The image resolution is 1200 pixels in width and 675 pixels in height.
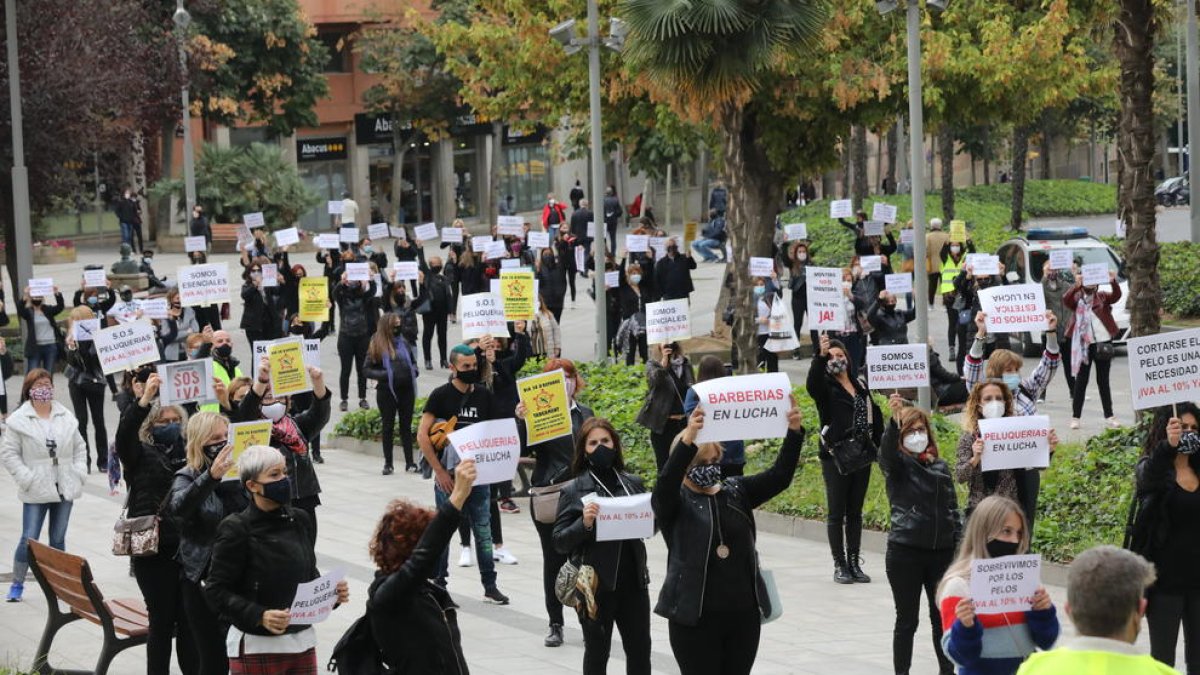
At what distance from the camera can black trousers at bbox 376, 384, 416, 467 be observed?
17547 mm

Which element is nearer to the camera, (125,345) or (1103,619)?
(1103,619)

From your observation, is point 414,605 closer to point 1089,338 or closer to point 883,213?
point 1089,338

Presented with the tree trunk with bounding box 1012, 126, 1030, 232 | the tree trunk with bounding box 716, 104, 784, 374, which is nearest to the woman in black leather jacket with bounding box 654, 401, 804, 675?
the tree trunk with bounding box 716, 104, 784, 374

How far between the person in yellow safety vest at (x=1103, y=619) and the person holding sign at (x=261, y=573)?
3.69 metres

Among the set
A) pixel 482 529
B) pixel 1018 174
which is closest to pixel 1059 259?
pixel 482 529

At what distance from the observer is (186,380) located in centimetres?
1238

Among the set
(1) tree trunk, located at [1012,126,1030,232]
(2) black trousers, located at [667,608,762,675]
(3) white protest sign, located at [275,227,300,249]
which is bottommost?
(2) black trousers, located at [667,608,762,675]

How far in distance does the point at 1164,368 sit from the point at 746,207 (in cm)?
1327

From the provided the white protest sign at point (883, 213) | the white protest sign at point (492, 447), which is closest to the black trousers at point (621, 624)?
the white protest sign at point (492, 447)

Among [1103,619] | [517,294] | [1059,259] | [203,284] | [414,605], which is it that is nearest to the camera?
[1103,619]

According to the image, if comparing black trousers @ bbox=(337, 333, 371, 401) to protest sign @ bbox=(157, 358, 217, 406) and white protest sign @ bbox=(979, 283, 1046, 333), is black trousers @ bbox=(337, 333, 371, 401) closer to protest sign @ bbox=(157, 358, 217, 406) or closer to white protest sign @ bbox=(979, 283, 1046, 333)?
white protest sign @ bbox=(979, 283, 1046, 333)

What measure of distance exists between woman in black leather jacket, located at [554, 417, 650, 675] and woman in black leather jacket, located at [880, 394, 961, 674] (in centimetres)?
157

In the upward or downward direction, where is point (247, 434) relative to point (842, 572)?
upward

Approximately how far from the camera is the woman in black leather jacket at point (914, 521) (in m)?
9.77
